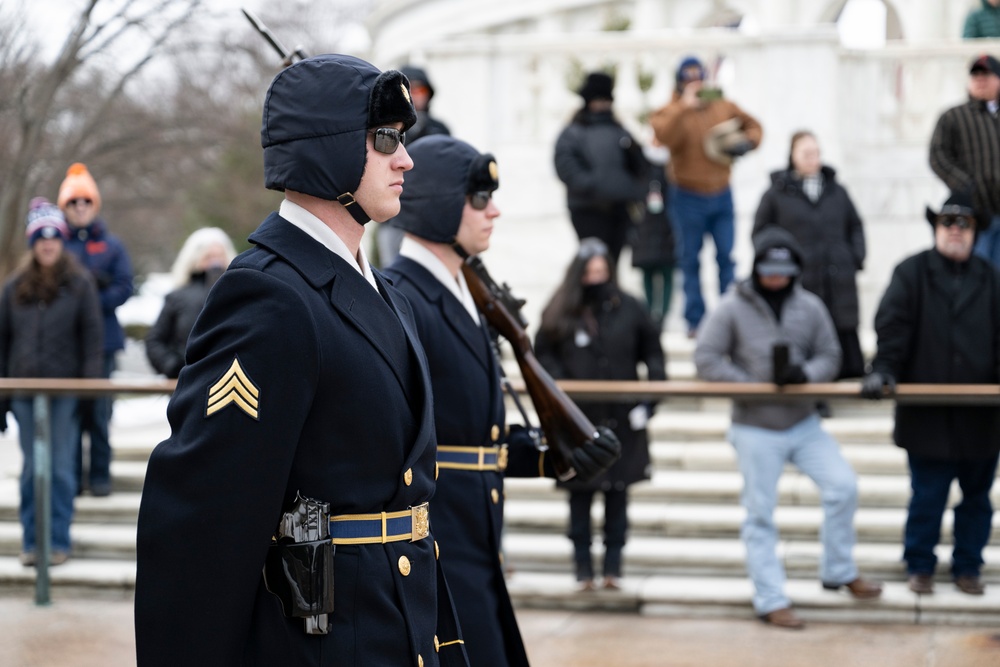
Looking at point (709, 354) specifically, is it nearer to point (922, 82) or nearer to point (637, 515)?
point (637, 515)

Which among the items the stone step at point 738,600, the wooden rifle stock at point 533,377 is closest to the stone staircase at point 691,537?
the stone step at point 738,600

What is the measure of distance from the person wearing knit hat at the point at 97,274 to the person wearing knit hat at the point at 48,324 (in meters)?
0.61

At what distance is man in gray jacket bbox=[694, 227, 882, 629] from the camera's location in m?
7.87

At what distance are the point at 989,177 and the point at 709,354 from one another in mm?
3065

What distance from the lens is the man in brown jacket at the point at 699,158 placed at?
12.1 meters

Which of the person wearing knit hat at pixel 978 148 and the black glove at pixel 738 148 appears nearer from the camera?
the person wearing knit hat at pixel 978 148

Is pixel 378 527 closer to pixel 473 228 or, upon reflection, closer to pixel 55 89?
pixel 473 228

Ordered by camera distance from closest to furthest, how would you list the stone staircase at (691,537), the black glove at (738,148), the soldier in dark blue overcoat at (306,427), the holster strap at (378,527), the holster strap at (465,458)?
the soldier in dark blue overcoat at (306,427) < the holster strap at (378,527) < the holster strap at (465,458) < the stone staircase at (691,537) < the black glove at (738,148)

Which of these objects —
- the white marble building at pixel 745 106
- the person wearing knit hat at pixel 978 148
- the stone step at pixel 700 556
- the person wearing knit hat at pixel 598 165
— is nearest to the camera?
the stone step at pixel 700 556

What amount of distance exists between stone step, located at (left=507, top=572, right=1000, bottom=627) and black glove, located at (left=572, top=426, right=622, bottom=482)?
355 centimetres

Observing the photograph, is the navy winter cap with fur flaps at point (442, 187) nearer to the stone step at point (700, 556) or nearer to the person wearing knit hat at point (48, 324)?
the stone step at point (700, 556)

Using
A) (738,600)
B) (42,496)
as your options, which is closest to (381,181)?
(738,600)

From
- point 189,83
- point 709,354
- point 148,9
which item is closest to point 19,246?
point 148,9

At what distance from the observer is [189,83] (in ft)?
70.9
